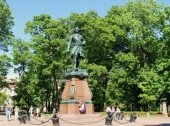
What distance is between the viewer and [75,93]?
26812 millimetres

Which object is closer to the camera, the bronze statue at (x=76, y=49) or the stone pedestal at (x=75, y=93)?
the stone pedestal at (x=75, y=93)

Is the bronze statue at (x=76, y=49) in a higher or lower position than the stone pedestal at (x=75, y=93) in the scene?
higher

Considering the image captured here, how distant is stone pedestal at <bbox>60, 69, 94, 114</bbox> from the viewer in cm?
2662

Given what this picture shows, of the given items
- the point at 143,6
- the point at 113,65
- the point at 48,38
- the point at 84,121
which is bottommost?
the point at 84,121

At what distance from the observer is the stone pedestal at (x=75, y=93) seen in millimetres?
26625

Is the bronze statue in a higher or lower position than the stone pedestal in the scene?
higher

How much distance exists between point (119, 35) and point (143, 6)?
17.0ft

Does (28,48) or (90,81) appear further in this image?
(28,48)

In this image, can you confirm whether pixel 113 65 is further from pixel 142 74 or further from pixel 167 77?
pixel 167 77

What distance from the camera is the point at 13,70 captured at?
199 ft

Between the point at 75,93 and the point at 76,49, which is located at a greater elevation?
the point at 76,49

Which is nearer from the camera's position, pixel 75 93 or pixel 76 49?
pixel 75 93

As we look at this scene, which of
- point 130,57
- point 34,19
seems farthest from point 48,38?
point 130,57

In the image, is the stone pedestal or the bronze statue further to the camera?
the bronze statue
